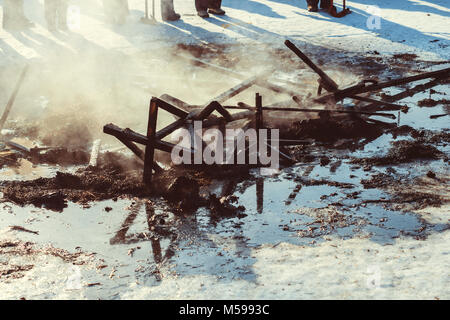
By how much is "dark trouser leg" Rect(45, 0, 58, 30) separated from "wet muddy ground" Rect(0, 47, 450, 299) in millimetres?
7364

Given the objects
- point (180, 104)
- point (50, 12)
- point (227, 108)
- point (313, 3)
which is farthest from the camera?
point (313, 3)

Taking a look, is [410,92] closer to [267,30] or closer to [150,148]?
[267,30]

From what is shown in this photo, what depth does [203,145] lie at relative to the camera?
7828 millimetres

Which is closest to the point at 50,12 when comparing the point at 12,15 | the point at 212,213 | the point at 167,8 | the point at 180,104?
the point at 12,15

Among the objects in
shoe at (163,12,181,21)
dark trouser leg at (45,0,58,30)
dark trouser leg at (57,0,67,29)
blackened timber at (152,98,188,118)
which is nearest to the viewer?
blackened timber at (152,98,188,118)

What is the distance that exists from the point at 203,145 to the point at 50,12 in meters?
9.86

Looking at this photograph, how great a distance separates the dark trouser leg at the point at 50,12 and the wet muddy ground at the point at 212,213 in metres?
7.36

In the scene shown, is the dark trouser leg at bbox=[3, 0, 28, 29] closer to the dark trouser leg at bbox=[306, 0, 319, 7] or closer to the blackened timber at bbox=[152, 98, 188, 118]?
the dark trouser leg at bbox=[306, 0, 319, 7]

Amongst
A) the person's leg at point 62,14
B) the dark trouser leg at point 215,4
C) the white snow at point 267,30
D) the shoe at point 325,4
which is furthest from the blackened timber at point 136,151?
the shoe at point 325,4

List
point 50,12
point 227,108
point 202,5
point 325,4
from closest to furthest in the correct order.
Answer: point 227,108 → point 50,12 → point 202,5 → point 325,4

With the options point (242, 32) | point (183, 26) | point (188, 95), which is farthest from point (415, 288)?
point (183, 26)

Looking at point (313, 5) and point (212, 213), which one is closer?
point (212, 213)

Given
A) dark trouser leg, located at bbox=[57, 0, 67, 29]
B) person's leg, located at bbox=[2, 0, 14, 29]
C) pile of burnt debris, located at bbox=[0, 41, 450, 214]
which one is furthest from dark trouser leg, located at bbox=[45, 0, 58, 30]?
pile of burnt debris, located at bbox=[0, 41, 450, 214]

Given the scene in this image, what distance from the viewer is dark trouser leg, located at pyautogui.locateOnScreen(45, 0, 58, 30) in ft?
49.8
